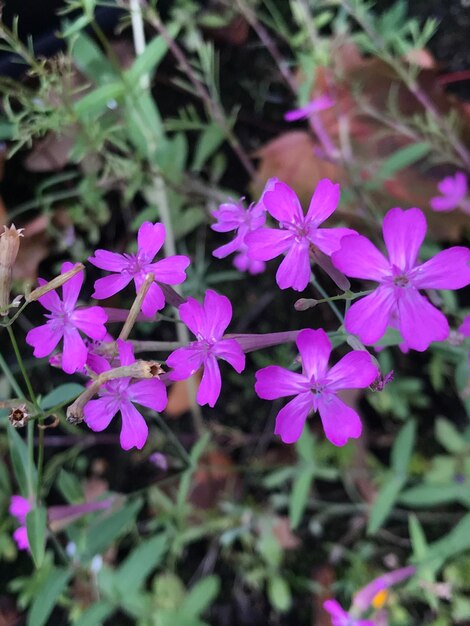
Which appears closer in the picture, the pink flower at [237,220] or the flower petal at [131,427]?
the flower petal at [131,427]

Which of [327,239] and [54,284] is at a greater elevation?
[54,284]

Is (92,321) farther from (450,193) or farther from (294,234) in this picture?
(450,193)

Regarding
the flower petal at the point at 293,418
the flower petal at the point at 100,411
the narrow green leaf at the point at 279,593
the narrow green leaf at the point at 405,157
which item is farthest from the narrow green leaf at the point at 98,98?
the narrow green leaf at the point at 279,593

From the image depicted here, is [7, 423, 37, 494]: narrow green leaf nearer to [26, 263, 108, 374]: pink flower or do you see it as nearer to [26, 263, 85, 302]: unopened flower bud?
[26, 263, 108, 374]: pink flower

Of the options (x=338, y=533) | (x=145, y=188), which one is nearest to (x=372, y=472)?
(x=338, y=533)

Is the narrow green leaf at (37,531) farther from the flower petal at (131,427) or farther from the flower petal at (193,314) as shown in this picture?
the flower petal at (193,314)

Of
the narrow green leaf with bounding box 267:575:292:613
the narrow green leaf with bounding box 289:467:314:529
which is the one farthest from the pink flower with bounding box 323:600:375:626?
the narrow green leaf with bounding box 267:575:292:613

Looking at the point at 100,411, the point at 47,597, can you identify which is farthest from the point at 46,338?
the point at 47,597
